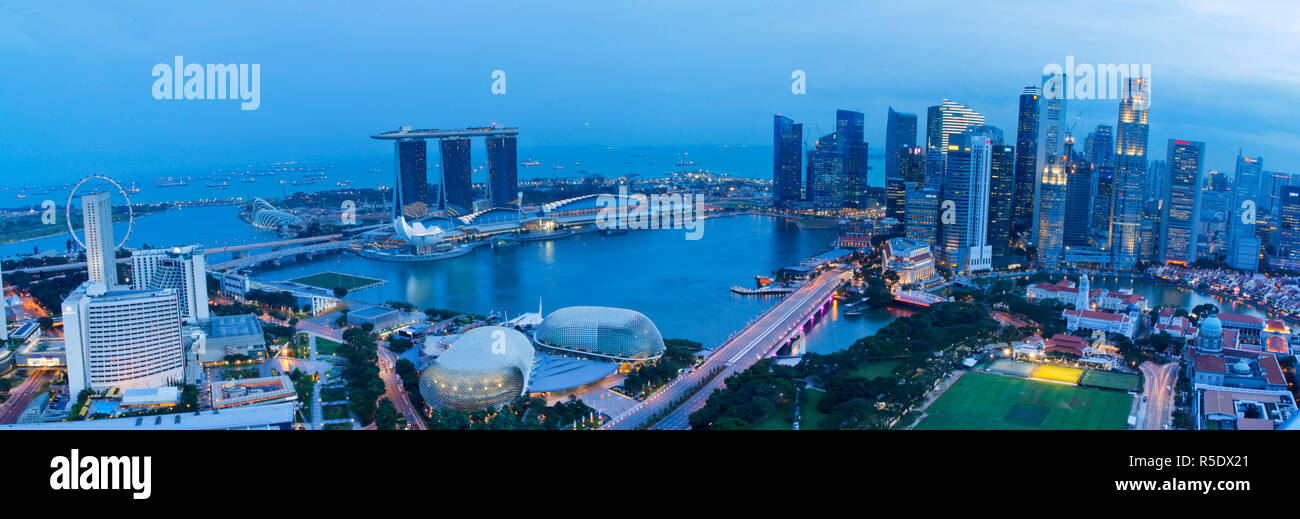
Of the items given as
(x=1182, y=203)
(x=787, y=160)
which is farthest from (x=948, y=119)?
(x=1182, y=203)

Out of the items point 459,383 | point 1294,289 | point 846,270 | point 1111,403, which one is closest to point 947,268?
point 846,270

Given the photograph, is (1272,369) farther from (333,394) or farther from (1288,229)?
(1288,229)

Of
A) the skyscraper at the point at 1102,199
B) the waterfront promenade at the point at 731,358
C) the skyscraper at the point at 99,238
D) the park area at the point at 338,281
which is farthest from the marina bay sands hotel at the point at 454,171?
the skyscraper at the point at 1102,199

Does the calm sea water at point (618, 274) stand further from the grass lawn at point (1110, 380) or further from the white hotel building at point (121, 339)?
the white hotel building at point (121, 339)

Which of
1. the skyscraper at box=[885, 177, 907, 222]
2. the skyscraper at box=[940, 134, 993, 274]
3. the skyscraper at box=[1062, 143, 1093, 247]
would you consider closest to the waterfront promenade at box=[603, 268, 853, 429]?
the skyscraper at box=[940, 134, 993, 274]
